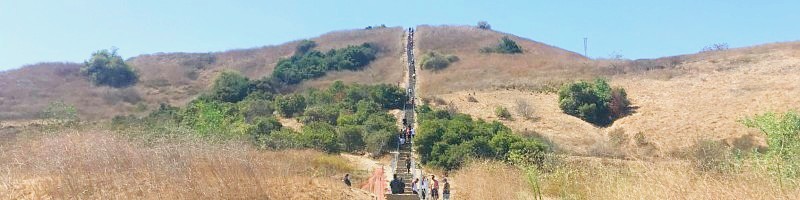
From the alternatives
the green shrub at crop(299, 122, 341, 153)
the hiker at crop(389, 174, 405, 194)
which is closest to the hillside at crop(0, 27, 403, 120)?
the green shrub at crop(299, 122, 341, 153)

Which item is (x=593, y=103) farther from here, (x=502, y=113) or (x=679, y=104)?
(x=502, y=113)

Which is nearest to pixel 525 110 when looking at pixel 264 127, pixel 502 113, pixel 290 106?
pixel 502 113

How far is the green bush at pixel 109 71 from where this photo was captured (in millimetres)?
68812

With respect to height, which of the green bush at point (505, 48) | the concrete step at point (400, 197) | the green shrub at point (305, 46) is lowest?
the concrete step at point (400, 197)

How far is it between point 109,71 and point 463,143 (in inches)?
2143

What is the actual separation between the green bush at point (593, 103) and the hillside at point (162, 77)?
2229cm

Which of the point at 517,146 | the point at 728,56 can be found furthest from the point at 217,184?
A: the point at 728,56

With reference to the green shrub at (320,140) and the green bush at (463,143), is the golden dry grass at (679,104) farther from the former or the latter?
the green shrub at (320,140)

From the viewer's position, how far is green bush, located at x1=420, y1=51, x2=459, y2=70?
225 ft

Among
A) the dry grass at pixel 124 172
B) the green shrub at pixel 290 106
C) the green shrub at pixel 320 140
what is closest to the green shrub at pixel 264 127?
the green shrub at pixel 320 140

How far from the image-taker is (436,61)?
69.2 m

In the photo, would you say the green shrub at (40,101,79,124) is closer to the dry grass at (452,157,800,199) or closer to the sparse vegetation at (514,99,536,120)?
the sparse vegetation at (514,99,536,120)

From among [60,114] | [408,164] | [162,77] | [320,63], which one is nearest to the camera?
[408,164]

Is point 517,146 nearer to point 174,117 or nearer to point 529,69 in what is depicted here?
point 174,117
